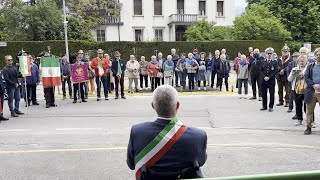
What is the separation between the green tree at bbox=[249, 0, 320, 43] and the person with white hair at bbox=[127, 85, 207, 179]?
4212 cm

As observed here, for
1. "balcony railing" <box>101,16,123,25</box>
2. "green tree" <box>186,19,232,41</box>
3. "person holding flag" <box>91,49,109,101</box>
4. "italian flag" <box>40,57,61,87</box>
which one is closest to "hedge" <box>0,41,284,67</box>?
"green tree" <box>186,19,232,41</box>

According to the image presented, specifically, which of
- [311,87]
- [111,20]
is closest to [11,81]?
[311,87]

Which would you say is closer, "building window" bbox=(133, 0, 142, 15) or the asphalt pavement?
the asphalt pavement

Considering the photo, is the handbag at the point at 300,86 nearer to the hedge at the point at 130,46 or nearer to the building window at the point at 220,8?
the hedge at the point at 130,46

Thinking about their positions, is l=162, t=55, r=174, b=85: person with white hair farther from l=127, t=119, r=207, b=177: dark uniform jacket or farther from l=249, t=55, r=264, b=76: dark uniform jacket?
l=127, t=119, r=207, b=177: dark uniform jacket

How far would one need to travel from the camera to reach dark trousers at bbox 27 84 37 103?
15085 mm

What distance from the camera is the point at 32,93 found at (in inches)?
604

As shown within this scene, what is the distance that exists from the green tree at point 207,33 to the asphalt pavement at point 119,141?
26.1 metres

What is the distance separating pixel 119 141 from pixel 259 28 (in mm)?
32986

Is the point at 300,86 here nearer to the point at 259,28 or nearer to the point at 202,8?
the point at 259,28

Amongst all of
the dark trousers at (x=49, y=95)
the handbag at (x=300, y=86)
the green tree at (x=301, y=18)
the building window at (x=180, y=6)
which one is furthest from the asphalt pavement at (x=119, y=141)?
the building window at (x=180, y=6)

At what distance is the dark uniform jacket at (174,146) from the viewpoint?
10.4 feet

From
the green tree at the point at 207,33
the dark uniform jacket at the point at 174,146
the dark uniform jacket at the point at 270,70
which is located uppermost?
the green tree at the point at 207,33

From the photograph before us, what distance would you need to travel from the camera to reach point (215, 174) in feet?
20.6
